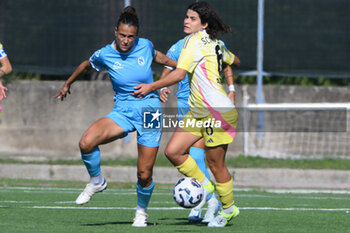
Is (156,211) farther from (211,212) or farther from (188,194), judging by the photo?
(188,194)

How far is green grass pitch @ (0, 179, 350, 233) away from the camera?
7.54 m

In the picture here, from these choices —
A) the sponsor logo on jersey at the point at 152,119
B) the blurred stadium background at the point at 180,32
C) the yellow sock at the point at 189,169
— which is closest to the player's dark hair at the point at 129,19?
the sponsor logo on jersey at the point at 152,119

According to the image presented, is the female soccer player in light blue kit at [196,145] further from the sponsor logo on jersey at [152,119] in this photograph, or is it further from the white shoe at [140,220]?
the white shoe at [140,220]

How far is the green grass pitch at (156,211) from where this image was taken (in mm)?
7539

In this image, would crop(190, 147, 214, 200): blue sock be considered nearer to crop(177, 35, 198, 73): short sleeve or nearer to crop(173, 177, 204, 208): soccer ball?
crop(173, 177, 204, 208): soccer ball

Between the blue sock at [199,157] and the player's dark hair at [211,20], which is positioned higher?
the player's dark hair at [211,20]

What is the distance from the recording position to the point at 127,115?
812 cm

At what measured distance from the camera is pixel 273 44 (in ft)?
51.1

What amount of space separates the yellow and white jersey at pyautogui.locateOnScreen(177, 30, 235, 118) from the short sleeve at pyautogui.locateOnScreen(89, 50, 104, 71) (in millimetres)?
946

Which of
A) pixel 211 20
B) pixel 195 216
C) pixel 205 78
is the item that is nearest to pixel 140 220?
pixel 195 216

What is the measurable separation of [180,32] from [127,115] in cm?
744

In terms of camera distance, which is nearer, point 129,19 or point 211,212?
point 129,19

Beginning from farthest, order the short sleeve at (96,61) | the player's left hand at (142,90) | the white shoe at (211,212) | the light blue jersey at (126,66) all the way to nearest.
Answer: the white shoe at (211,212)
the short sleeve at (96,61)
the light blue jersey at (126,66)
the player's left hand at (142,90)

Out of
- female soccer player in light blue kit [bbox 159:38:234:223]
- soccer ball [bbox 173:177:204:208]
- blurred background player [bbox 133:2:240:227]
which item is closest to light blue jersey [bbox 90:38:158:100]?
female soccer player in light blue kit [bbox 159:38:234:223]
